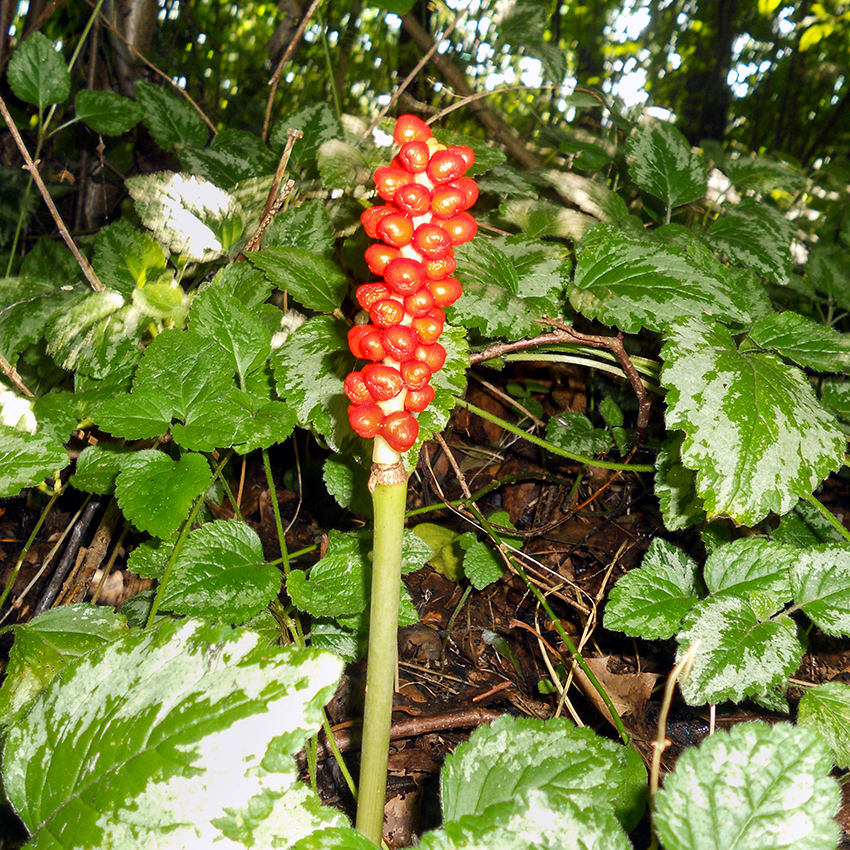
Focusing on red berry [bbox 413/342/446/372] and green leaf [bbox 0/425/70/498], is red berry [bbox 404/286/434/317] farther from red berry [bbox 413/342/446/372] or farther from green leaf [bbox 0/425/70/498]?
green leaf [bbox 0/425/70/498]

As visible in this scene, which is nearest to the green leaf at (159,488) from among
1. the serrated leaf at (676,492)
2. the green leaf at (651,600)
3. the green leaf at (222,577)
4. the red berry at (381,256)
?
the green leaf at (222,577)

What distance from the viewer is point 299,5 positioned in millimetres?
2740

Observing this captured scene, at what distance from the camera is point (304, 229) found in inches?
56.0

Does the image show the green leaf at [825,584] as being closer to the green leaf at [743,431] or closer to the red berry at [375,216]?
the green leaf at [743,431]

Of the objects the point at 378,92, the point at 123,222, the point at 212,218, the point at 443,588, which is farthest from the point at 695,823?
the point at 378,92

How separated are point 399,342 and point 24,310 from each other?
1.21m

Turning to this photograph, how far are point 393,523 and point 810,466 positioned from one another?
670 millimetres

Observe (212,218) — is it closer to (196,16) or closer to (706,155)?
(706,155)

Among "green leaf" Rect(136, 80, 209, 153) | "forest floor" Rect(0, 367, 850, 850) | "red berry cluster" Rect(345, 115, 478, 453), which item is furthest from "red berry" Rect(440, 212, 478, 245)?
"green leaf" Rect(136, 80, 209, 153)

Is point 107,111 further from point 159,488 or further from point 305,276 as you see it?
point 159,488

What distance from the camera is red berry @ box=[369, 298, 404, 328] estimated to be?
2.12ft

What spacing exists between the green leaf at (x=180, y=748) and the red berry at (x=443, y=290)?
0.40 m

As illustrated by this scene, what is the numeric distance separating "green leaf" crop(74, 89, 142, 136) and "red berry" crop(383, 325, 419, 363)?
1584 millimetres

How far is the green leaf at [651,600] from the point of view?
111cm
